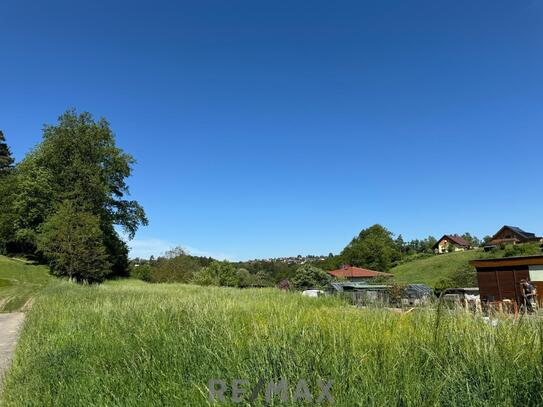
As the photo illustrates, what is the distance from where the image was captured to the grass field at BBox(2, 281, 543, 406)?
3.16m

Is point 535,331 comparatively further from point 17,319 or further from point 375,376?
point 17,319

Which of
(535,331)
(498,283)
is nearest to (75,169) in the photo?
(498,283)

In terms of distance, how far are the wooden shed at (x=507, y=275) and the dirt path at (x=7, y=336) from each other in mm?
18097

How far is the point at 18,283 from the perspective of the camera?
109 feet

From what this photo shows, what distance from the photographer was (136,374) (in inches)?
177

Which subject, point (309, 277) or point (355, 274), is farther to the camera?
point (355, 274)

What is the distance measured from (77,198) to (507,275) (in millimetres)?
43195

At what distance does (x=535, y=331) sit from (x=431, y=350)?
108cm

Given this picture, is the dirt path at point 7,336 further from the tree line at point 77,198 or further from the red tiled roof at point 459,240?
the red tiled roof at point 459,240

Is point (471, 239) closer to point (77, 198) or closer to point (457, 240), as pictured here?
point (457, 240)

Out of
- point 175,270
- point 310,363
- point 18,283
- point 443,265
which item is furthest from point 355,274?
point 310,363

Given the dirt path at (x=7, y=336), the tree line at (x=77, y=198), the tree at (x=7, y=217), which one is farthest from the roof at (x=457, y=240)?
the dirt path at (x=7, y=336)

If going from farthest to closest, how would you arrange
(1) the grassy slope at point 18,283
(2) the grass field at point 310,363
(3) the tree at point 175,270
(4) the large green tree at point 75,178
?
(3) the tree at point 175,270
(4) the large green tree at point 75,178
(1) the grassy slope at point 18,283
(2) the grass field at point 310,363

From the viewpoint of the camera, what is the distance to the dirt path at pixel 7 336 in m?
8.72
